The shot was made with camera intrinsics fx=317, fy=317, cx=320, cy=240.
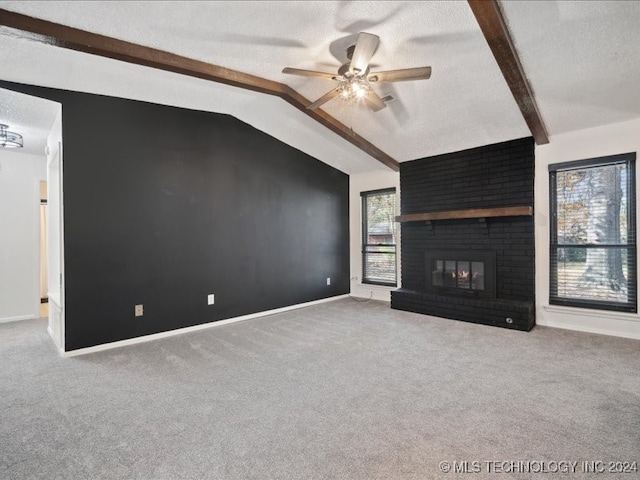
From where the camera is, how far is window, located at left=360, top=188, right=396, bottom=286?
18.8ft

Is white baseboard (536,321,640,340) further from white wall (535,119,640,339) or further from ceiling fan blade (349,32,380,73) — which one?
ceiling fan blade (349,32,380,73)

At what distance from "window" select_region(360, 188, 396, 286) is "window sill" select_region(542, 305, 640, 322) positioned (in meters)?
2.32

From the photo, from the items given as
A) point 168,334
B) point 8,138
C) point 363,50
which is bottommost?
point 168,334

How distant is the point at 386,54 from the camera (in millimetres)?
2863

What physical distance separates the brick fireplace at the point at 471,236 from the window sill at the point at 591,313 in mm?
240

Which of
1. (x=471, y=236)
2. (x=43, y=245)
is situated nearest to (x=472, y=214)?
(x=471, y=236)

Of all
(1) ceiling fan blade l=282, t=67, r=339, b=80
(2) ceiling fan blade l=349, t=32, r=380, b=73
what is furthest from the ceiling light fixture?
(2) ceiling fan blade l=349, t=32, r=380, b=73

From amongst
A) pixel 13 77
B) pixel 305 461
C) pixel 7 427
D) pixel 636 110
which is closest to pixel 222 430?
pixel 305 461

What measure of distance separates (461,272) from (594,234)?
5.22 feet

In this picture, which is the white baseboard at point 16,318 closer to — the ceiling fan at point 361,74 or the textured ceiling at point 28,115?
the textured ceiling at point 28,115

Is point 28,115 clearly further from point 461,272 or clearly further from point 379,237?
point 461,272

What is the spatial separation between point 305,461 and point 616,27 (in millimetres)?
3664

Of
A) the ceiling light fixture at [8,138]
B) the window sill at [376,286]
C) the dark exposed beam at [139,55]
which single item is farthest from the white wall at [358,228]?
the ceiling light fixture at [8,138]

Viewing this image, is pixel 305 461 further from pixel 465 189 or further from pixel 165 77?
pixel 465 189
